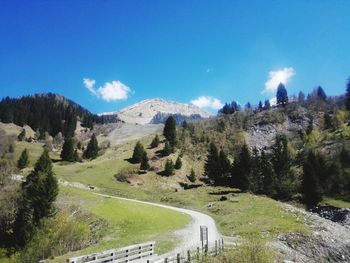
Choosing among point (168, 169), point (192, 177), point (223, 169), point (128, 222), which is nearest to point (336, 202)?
point (223, 169)

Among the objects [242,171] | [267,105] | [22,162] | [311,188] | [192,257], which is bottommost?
[192,257]

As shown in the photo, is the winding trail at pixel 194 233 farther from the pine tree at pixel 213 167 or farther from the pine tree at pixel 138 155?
the pine tree at pixel 138 155

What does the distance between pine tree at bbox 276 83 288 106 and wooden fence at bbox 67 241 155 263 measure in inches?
5373

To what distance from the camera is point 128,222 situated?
4116 cm

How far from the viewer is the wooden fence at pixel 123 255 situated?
866 inches

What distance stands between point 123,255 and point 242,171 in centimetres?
5119

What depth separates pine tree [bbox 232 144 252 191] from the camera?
69.3 metres

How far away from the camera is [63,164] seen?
310ft

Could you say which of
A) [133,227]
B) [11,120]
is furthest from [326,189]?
[11,120]

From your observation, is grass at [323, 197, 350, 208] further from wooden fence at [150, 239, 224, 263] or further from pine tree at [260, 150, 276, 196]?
wooden fence at [150, 239, 224, 263]

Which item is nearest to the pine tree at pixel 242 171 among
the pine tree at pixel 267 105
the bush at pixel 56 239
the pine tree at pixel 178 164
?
the pine tree at pixel 178 164

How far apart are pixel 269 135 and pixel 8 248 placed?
101 m

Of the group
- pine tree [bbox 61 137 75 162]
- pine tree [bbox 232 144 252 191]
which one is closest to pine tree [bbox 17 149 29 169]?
pine tree [bbox 61 137 75 162]

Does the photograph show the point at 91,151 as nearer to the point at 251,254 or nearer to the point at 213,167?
the point at 213,167
